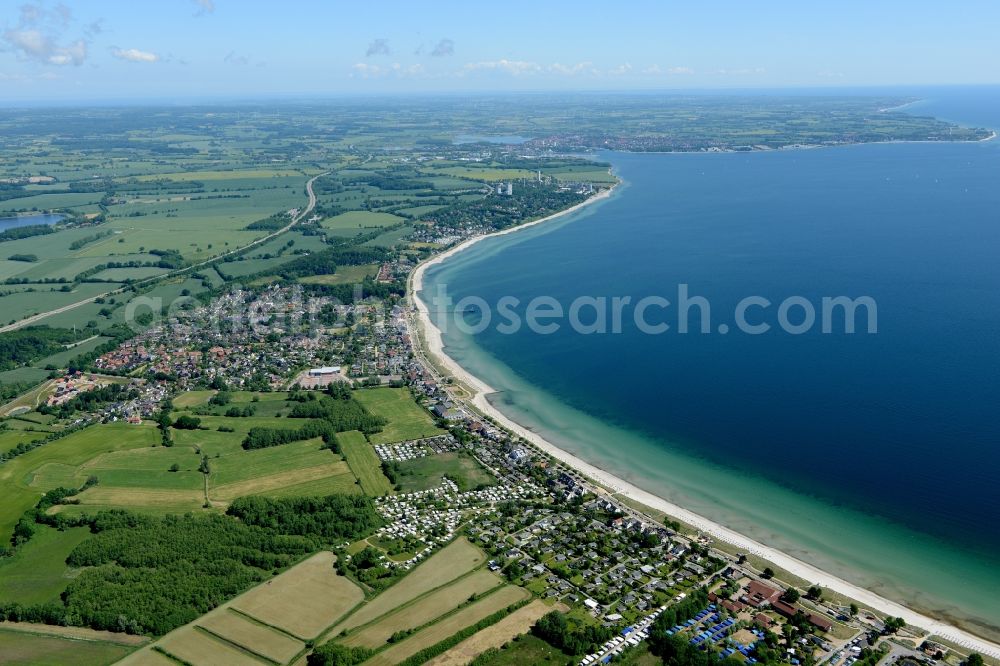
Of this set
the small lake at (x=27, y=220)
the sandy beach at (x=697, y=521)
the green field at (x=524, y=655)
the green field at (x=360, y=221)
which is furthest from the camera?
the small lake at (x=27, y=220)

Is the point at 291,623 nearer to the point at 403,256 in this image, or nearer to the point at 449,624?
the point at 449,624

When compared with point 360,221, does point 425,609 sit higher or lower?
lower

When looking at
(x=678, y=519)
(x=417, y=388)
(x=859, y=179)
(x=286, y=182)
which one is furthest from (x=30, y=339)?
(x=859, y=179)

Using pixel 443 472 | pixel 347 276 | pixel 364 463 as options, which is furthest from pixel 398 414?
pixel 347 276

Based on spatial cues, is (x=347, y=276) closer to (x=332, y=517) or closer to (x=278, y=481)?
(x=278, y=481)

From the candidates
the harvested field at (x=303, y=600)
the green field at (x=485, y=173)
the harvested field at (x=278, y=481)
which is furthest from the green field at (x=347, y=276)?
the green field at (x=485, y=173)

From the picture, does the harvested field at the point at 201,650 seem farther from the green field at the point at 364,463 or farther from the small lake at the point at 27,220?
the small lake at the point at 27,220

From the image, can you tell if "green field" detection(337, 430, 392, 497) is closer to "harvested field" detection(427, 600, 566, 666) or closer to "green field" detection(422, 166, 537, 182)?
"harvested field" detection(427, 600, 566, 666)
